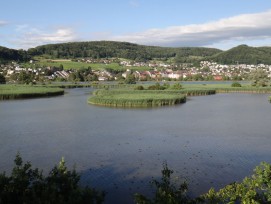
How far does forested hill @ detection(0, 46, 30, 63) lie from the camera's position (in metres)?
185

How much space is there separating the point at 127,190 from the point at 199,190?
356 centimetres

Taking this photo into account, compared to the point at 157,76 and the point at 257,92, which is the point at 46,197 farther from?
the point at 157,76

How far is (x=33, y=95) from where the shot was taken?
74688 mm

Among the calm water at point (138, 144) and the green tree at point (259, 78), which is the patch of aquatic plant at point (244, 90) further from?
the calm water at point (138, 144)

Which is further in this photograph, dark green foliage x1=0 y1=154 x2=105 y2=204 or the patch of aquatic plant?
the patch of aquatic plant

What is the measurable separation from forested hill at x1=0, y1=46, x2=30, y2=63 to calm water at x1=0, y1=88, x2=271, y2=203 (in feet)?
485

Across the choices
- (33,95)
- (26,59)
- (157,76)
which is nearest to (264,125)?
(33,95)

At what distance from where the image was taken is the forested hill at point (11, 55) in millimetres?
184875

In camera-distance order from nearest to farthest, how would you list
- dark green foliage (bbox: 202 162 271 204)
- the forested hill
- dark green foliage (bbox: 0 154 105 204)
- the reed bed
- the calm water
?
dark green foliage (bbox: 202 162 271 204) < dark green foliage (bbox: 0 154 105 204) < the calm water < the reed bed < the forested hill

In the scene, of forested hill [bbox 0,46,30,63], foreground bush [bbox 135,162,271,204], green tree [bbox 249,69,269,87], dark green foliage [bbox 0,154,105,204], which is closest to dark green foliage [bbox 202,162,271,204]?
foreground bush [bbox 135,162,271,204]

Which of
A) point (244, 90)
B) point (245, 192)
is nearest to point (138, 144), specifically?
point (245, 192)

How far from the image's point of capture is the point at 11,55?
189875mm

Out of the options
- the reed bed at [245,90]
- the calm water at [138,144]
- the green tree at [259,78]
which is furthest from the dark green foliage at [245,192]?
the green tree at [259,78]

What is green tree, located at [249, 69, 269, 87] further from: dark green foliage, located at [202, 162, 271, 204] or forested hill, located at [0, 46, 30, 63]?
forested hill, located at [0, 46, 30, 63]
